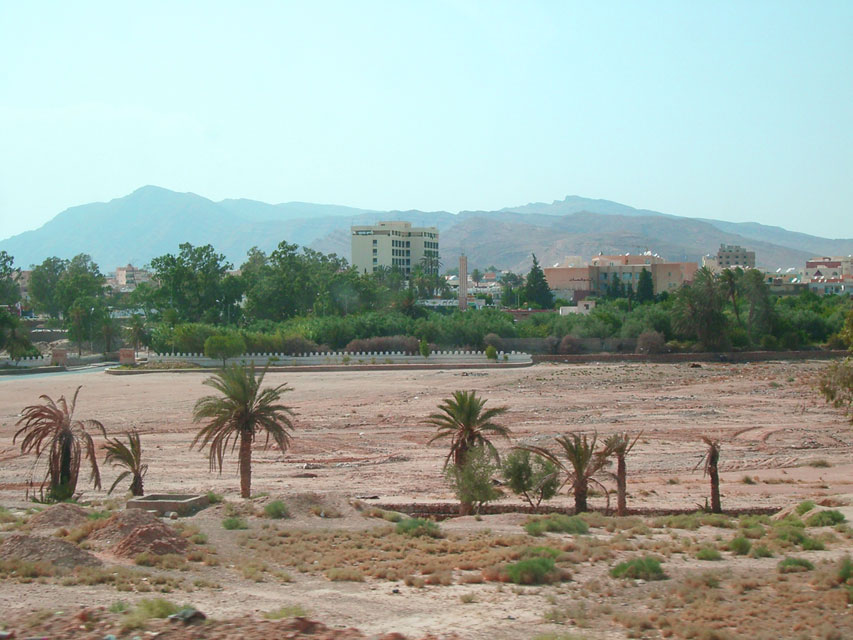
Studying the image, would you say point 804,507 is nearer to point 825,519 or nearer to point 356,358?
point 825,519

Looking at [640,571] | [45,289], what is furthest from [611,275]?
[640,571]

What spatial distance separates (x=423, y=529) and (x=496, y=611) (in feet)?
16.7

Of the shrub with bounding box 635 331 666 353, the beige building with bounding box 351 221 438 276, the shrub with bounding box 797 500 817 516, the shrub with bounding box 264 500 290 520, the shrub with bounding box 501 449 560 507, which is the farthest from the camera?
the beige building with bounding box 351 221 438 276

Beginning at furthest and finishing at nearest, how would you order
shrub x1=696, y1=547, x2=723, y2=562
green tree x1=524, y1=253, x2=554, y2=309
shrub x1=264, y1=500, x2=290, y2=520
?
green tree x1=524, y1=253, x2=554, y2=309 < shrub x1=264, y1=500, x2=290, y2=520 < shrub x1=696, y1=547, x2=723, y2=562

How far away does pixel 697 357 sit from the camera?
70500 millimetres

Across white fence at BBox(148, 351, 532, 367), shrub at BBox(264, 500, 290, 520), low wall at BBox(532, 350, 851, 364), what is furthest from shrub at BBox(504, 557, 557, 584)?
low wall at BBox(532, 350, 851, 364)

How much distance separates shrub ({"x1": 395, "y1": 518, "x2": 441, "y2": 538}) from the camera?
16.0 meters

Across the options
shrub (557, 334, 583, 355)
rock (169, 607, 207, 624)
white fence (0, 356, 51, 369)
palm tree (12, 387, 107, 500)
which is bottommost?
rock (169, 607, 207, 624)

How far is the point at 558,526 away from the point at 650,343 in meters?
57.0

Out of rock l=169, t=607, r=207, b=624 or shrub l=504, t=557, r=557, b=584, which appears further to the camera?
shrub l=504, t=557, r=557, b=584

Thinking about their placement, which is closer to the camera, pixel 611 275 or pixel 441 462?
pixel 441 462

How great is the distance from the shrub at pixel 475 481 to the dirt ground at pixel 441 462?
102cm

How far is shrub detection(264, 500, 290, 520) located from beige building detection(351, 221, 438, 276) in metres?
116

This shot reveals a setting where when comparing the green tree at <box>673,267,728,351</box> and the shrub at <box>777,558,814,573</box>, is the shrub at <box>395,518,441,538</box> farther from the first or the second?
the green tree at <box>673,267,728,351</box>
